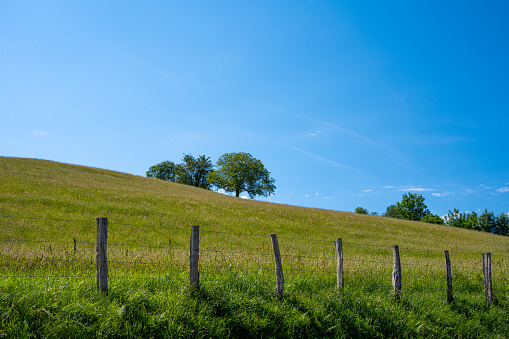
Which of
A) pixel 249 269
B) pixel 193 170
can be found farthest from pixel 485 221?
pixel 249 269

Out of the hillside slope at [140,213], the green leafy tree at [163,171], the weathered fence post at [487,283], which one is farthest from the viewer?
the green leafy tree at [163,171]

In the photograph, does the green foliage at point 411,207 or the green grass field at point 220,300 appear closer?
the green grass field at point 220,300

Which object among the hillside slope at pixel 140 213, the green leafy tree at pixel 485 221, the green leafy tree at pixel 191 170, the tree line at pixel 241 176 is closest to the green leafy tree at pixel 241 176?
the tree line at pixel 241 176

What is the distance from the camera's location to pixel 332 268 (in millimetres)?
11883

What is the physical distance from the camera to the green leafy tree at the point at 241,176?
72688mm

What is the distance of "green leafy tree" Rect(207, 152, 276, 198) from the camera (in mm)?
72688

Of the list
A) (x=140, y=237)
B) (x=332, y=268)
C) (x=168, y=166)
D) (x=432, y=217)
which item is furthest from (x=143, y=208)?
(x=168, y=166)

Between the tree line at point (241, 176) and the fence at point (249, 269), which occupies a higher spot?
the tree line at point (241, 176)

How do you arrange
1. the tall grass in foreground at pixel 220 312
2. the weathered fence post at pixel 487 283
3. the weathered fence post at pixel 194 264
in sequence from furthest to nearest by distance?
the weathered fence post at pixel 487 283 < the weathered fence post at pixel 194 264 < the tall grass in foreground at pixel 220 312

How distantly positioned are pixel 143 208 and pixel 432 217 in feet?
262

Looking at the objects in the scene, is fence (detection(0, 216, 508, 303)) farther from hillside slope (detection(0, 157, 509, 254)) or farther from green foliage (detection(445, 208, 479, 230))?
green foliage (detection(445, 208, 479, 230))

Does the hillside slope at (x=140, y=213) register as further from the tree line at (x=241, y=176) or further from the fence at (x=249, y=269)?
the tree line at (x=241, y=176)

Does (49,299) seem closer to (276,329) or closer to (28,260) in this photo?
(276,329)

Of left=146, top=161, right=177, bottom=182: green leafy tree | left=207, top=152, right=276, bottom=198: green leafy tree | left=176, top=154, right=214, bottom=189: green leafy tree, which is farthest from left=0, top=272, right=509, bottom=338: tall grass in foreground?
left=146, top=161, right=177, bottom=182: green leafy tree
